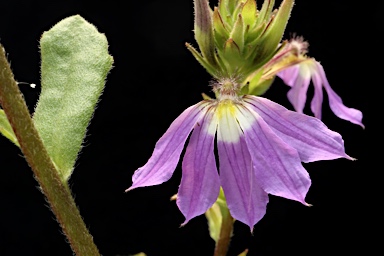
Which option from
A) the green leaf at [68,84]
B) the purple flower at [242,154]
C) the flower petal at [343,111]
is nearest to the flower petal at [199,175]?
the purple flower at [242,154]

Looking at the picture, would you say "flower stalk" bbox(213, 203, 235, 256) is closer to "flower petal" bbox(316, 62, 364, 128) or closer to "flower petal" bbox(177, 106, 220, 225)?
"flower petal" bbox(177, 106, 220, 225)

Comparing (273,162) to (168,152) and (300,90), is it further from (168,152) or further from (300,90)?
(300,90)

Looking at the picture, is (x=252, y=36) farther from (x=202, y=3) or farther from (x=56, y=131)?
(x=56, y=131)

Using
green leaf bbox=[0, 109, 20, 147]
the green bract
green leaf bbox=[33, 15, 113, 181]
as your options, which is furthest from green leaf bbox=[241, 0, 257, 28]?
green leaf bbox=[0, 109, 20, 147]

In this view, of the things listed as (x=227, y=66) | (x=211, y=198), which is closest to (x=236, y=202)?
(x=211, y=198)

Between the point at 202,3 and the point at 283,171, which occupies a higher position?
the point at 202,3

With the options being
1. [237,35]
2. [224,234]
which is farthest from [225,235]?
[237,35]
